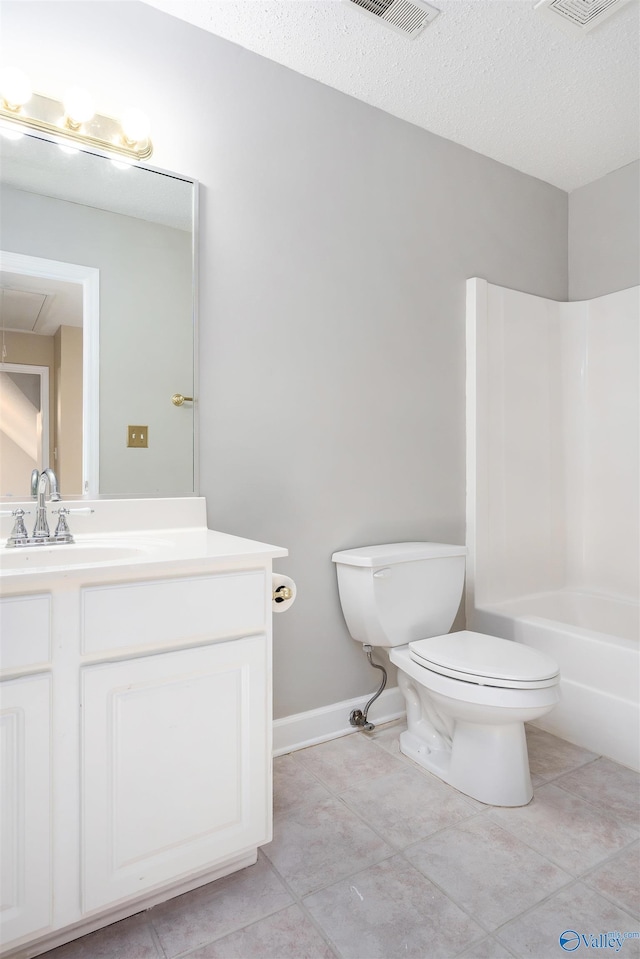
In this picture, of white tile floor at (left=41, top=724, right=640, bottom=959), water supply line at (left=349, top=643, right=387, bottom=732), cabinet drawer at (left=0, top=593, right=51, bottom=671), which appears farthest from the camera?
water supply line at (left=349, top=643, right=387, bottom=732)

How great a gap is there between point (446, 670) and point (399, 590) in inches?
13.7

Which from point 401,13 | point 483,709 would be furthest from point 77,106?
point 483,709

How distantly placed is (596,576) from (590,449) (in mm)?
621

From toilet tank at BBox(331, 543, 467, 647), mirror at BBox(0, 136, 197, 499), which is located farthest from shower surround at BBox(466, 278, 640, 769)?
mirror at BBox(0, 136, 197, 499)

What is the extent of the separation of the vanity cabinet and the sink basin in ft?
0.60

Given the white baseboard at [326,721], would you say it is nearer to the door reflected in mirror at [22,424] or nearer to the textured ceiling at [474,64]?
the door reflected in mirror at [22,424]

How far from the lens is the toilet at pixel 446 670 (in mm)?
1657

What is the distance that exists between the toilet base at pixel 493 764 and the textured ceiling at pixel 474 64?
7.14 ft

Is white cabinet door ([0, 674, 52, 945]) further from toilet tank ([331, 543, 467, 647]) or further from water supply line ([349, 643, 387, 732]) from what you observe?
water supply line ([349, 643, 387, 732])

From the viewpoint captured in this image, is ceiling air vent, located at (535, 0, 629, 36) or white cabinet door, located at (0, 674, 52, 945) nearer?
white cabinet door, located at (0, 674, 52, 945)

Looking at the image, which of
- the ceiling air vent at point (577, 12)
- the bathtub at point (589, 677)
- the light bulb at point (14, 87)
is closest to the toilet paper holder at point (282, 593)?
the bathtub at point (589, 677)

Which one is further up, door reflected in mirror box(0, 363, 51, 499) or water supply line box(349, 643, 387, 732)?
door reflected in mirror box(0, 363, 51, 499)

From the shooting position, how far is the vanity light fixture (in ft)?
4.96

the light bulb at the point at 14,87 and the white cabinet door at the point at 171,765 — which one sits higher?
the light bulb at the point at 14,87
